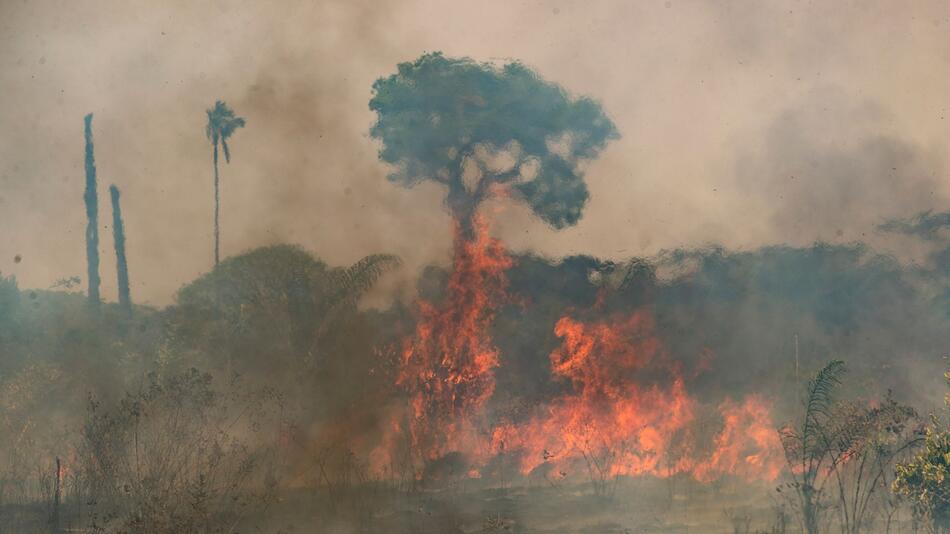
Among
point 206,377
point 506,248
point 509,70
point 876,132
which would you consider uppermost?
point 509,70

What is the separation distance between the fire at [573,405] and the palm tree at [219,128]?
137 inches

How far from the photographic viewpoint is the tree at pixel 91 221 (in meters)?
16.7

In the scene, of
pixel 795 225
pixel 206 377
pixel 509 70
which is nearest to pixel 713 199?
pixel 795 225

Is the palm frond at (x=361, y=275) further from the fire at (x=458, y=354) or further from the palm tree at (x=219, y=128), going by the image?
the palm tree at (x=219, y=128)

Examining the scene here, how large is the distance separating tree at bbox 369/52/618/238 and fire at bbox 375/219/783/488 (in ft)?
2.60

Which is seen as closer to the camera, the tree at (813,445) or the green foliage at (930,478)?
the green foliage at (930,478)

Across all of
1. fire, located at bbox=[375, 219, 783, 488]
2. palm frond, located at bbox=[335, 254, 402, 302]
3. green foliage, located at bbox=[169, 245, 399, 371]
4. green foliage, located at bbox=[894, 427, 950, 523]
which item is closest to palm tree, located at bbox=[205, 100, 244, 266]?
green foliage, located at bbox=[169, 245, 399, 371]

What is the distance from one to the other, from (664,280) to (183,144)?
7.58m

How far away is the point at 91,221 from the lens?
1677 cm

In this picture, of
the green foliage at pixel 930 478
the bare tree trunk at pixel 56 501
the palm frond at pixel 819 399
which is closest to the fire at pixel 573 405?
the palm frond at pixel 819 399

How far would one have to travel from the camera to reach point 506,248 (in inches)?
637

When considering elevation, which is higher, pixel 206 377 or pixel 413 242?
pixel 413 242

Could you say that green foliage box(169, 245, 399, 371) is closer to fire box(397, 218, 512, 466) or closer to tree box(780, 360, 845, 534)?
fire box(397, 218, 512, 466)

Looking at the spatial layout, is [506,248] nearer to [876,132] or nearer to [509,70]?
[509,70]
